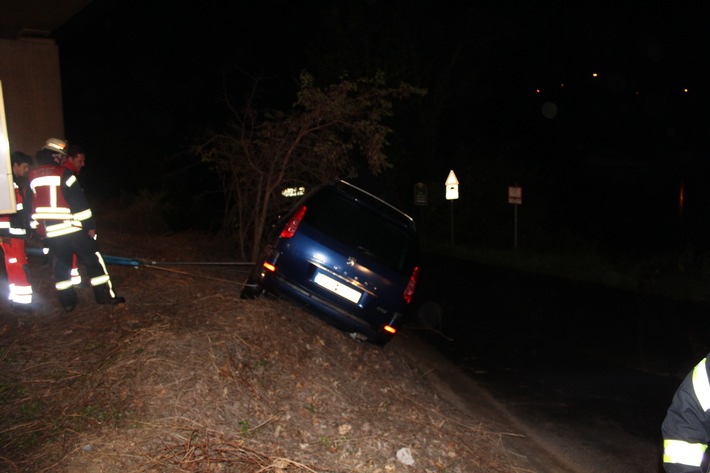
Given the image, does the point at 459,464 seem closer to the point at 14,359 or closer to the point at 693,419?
the point at 693,419

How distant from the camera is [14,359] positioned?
18.4 ft

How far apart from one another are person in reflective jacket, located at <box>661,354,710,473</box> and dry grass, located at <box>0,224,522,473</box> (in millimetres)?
2154

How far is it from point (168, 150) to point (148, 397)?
87.1ft

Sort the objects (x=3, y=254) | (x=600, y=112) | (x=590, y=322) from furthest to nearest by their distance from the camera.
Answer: (x=600, y=112)
(x=590, y=322)
(x=3, y=254)

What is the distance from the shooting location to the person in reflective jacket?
122 inches

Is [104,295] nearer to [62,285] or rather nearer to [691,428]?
[62,285]

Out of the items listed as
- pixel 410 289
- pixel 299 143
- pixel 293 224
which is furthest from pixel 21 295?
pixel 299 143

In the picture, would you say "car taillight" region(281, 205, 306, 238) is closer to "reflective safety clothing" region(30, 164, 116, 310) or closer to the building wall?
"reflective safety clothing" region(30, 164, 116, 310)

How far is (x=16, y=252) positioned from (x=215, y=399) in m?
3.17

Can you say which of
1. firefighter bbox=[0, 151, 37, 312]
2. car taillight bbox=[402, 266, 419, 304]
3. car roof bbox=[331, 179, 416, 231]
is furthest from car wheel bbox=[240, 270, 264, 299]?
firefighter bbox=[0, 151, 37, 312]

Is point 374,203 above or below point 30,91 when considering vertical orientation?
below

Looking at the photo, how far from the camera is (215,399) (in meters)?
4.98

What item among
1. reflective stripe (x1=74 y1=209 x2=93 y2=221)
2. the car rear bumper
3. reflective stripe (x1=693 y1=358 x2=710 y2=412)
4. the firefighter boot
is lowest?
the car rear bumper

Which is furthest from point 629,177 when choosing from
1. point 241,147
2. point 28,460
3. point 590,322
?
point 28,460
